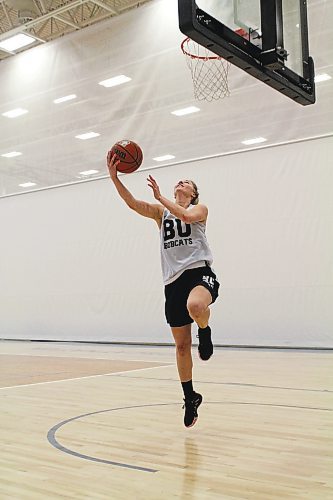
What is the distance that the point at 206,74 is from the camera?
1077cm

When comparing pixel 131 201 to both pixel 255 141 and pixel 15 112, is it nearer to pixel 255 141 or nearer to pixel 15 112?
pixel 255 141

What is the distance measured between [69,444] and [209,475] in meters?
1.04

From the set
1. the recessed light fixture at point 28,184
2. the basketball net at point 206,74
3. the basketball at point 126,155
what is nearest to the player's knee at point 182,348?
the basketball at point 126,155

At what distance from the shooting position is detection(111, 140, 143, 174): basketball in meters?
4.55

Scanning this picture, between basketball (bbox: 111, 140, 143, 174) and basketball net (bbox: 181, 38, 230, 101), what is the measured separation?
5.91 meters

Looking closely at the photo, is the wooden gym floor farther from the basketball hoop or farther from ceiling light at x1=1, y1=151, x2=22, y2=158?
ceiling light at x1=1, y1=151, x2=22, y2=158

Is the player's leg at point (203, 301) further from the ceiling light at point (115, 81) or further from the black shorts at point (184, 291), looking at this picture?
the ceiling light at point (115, 81)

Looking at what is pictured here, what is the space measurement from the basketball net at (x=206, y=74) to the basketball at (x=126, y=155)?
5.91 m

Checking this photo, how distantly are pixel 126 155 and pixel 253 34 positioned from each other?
134 cm

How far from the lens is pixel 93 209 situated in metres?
12.5

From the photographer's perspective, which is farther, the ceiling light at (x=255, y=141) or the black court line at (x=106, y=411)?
the ceiling light at (x=255, y=141)

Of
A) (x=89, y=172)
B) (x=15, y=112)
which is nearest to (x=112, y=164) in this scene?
(x=89, y=172)

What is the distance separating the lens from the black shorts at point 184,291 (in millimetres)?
4035

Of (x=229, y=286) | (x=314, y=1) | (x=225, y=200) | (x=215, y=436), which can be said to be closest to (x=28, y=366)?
(x=229, y=286)
